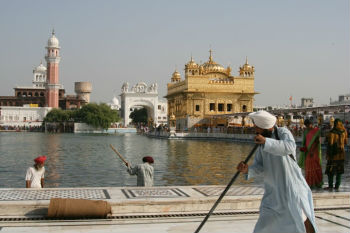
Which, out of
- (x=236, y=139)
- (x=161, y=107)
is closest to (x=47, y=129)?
(x=161, y=107)

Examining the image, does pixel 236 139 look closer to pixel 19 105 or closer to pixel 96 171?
pixel 96 171

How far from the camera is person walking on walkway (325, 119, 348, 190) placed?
7.54 metres

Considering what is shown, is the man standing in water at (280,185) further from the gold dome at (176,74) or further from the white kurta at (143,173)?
the gold dome at (176,74)

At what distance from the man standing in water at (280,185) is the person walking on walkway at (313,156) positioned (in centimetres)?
387

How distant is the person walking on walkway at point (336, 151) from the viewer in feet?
24.7

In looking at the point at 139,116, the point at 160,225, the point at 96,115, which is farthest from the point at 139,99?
the point at 160,225

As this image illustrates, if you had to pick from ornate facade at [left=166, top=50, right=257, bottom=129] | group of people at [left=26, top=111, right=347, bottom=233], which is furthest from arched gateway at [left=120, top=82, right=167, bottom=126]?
group of people at [left=26, top=111, right=347, bottom=233]

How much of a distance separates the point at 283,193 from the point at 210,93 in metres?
47.5

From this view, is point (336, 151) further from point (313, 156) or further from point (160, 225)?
point (160, 225)

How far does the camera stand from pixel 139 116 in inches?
3684

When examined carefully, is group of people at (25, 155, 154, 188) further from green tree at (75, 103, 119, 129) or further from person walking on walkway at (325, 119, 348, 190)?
green tree at (75, 103, 119, 129)

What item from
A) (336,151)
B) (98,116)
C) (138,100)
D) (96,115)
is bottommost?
(336,151)

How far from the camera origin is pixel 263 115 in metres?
3.71

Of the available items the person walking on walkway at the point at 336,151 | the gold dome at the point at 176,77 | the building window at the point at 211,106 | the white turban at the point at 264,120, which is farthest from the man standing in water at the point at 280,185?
the gold dome at the point at 176,77
